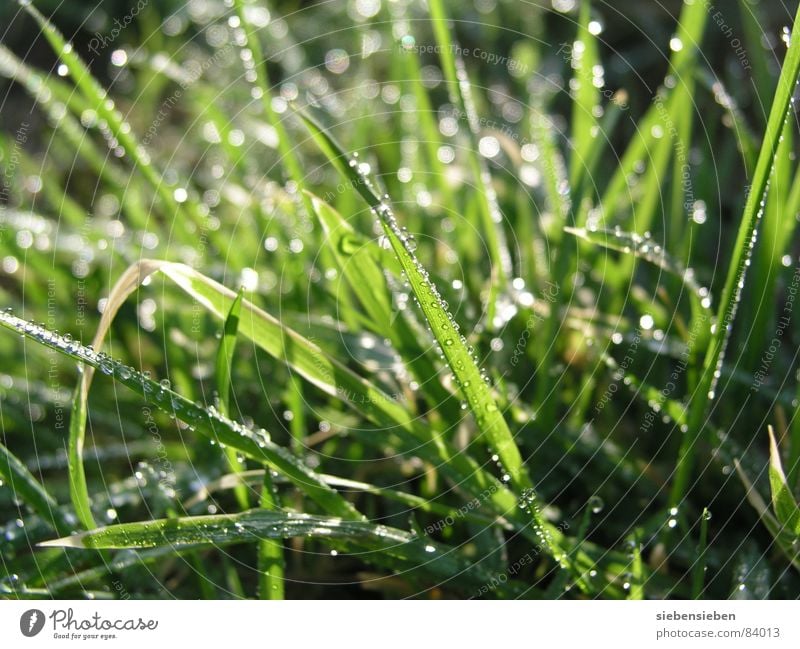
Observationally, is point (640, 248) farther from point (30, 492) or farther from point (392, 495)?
point (30, 492)

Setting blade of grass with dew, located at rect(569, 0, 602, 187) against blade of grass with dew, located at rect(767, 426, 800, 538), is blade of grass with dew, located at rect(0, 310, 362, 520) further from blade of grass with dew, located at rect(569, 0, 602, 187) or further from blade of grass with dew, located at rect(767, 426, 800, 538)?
blade of grass with dew, located at rect(569, 0, 602, 187)

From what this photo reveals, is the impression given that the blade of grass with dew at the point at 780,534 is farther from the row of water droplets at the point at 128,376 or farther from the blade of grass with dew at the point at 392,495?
the row of water droplets at the point at 128,376

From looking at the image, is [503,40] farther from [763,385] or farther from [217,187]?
[763,385]

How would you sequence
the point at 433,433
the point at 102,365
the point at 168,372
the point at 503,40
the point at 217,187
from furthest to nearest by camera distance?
the point at 503,40 → the point at 217,187 → the point at 168,372 → the point at 433,433 → the point at 102,365

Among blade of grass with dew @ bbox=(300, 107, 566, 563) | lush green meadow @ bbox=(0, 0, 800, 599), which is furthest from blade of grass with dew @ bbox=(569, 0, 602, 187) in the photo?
blade of grass with dew @ bbox=(300, 107, 566, 563)

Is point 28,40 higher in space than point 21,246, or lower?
higher

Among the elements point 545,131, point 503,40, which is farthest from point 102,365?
point 503,40
